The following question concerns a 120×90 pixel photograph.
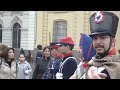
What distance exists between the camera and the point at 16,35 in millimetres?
20344

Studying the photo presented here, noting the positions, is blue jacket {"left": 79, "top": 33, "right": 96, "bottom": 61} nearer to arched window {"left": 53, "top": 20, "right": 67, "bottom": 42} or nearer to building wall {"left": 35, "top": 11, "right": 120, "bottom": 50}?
building wall {"left": 35, "top": 11, "right": 120, "bottom": 50}

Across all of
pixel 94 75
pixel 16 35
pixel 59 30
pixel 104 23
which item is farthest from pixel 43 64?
pixel 16 35

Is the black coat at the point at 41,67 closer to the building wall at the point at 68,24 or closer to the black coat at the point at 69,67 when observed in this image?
the black coat at the point at 69,67

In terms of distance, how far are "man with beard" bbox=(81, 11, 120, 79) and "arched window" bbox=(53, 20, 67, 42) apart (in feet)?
52.9

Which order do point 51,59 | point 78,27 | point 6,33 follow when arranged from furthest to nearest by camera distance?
point 6,33
point 78,27
point 51,59

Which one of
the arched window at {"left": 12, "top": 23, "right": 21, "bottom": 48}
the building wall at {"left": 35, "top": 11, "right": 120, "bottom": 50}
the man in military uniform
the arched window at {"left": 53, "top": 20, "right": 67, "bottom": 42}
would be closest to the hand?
the man in military uniform

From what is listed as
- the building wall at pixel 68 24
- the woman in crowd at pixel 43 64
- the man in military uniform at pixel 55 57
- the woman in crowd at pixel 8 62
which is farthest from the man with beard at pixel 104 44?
the building wall at pixel 68 24

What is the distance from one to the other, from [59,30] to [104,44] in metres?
16.7

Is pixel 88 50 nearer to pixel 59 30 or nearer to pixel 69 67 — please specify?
pixel 69 67
